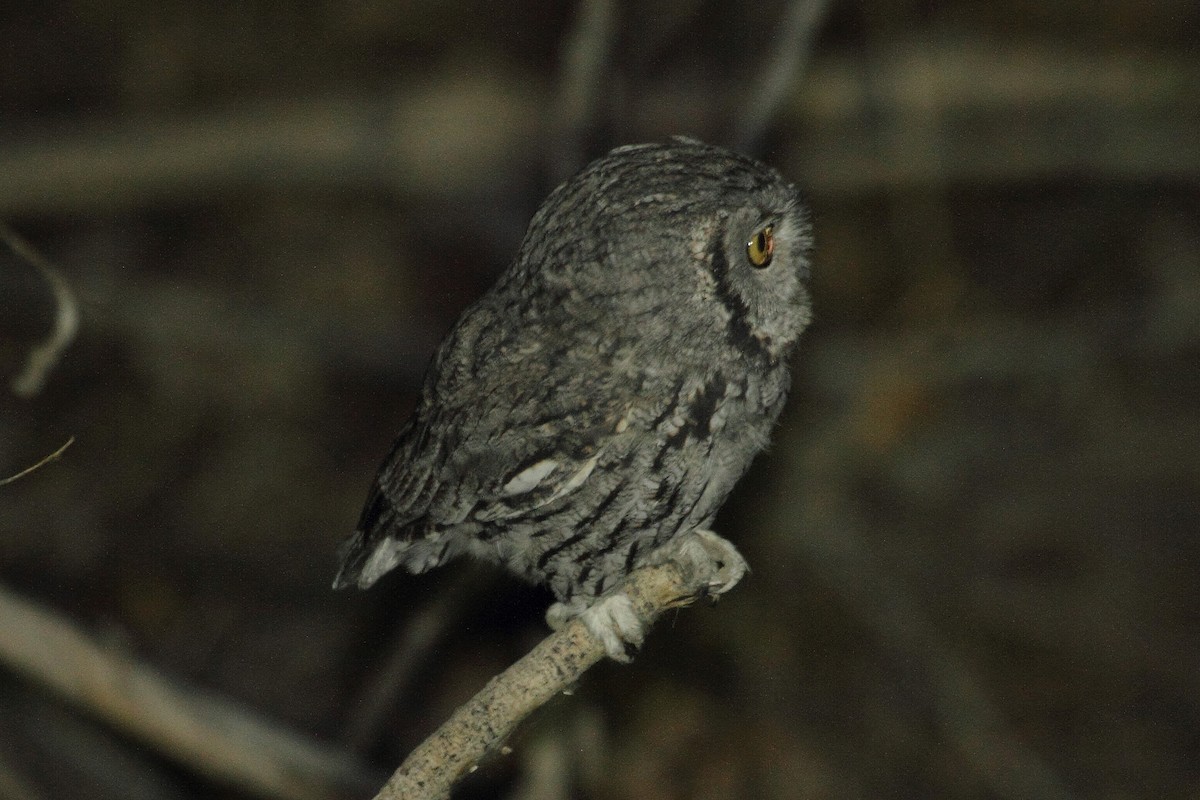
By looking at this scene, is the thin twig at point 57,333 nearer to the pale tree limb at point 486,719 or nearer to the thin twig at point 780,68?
the pale tree limb at point 486,719

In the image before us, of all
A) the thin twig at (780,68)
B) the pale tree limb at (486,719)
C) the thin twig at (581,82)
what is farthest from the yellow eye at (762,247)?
the thin twig at (780,68)

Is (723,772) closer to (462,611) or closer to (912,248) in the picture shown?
(462,611)

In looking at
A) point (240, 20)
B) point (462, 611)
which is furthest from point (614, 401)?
point (240, 20)

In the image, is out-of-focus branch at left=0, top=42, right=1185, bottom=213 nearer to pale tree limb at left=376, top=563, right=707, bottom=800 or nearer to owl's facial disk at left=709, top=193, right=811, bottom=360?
owl's facial disk at left=709, top=193, right=811, bottom=360

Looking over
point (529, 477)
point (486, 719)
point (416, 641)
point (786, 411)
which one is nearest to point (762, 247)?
point (529, 477)

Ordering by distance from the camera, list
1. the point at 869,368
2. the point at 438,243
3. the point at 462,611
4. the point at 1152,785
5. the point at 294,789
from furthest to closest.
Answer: the point at 438,243 → the point at 869,368 → the point at 1152,785 → the point at 462,611 → the point at 294,789
